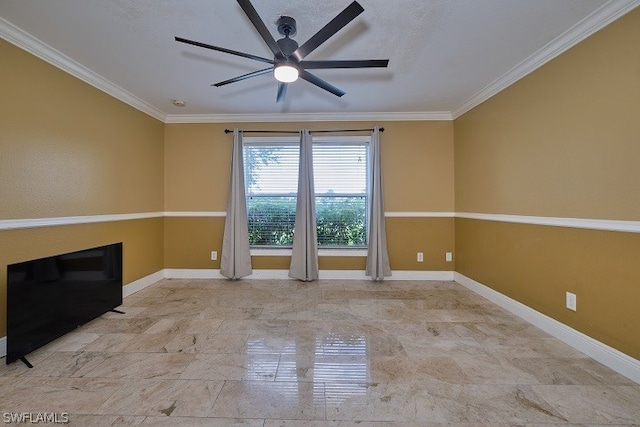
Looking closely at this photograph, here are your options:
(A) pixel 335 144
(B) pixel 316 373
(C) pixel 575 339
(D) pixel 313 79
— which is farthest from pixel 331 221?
(C) pixel 575 339

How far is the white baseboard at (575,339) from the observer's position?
5.46 feet

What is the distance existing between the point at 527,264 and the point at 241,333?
281cm

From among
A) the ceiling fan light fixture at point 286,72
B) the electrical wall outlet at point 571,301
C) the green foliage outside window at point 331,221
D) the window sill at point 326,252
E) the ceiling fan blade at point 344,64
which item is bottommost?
the electrical wall outlet at point 571,301

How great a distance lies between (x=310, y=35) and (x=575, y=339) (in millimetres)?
3239

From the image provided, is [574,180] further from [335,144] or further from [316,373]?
[335,144]

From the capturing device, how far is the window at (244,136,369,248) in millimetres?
3877

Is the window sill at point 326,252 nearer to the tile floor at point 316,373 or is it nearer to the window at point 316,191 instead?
the window at point 316,191

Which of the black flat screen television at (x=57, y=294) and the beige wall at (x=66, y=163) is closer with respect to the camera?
the black flat screen television at (x=57, y=294)

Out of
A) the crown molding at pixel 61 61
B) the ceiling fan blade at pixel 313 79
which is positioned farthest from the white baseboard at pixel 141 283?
the ceiling fan blade at pixel 313 79

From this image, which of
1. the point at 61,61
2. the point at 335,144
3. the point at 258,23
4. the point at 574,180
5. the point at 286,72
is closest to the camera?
the point at 258,23

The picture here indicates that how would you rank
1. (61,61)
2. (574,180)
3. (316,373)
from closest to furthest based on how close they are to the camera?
1. (316,373)
2. (574,180)
3. (61,61)

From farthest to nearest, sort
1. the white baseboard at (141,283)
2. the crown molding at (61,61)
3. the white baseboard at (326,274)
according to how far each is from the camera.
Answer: the white baseboard at (326,274)
the white baseboard at (141,283)
the crown molding at (61,61)

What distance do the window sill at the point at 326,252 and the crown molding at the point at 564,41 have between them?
254cm

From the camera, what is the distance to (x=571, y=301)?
2047 millimetres
